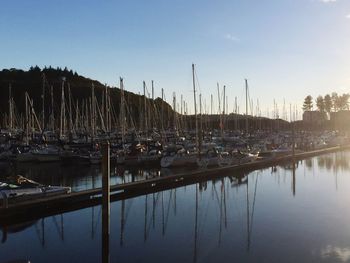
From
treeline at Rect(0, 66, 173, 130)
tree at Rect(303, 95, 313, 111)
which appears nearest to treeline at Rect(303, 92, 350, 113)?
tree at Rect(303, 95, 313, 111)

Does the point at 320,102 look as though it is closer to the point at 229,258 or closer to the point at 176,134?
the point at 176,134

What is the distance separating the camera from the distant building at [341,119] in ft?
461

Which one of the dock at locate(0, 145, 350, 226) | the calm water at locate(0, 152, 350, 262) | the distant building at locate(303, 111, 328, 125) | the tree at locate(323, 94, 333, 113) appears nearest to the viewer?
the calm water at locate(0, 152, 350, 262)

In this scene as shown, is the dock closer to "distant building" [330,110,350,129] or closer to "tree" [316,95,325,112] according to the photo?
"distant building" [330,110,350,129]

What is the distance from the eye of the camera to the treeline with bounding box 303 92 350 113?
158550 mm

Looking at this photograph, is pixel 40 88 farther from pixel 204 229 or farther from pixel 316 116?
pixel 204 229

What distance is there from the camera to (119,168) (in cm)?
4997

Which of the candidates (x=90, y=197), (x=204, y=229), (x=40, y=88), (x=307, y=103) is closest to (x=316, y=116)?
(x=307, y=103)

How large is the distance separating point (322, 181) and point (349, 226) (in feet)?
66.9

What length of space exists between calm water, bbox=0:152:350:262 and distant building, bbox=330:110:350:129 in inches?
4312

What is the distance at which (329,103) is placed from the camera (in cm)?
15950

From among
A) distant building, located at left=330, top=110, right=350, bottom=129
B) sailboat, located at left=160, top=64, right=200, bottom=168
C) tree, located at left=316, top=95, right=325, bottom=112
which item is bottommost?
sailboat, located at left=160, top=64, right=200, bottom=168

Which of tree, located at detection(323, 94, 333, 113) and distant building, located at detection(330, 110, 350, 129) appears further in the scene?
tree, located at detection(323, 94, 333, 113)

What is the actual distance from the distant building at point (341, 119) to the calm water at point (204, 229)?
4312 inches
